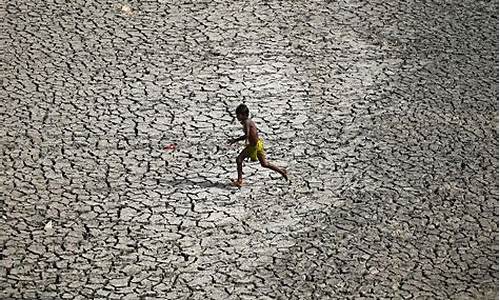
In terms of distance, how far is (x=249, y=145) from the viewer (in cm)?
623

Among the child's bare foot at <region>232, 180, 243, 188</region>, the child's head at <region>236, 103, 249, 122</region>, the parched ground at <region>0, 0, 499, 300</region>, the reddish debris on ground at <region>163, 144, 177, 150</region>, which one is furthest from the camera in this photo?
the reddish debris on ground at <region>163, 144, 177, 150</region>

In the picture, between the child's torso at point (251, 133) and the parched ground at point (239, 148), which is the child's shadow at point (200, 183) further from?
the child's torso at point (251, 133)

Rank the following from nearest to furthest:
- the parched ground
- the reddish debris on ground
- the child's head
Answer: the parched ground
the child's head
the reddish debris on ground

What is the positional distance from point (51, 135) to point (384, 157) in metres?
2.08

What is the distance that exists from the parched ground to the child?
14 centimetres

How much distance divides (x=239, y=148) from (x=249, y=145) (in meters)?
0.50

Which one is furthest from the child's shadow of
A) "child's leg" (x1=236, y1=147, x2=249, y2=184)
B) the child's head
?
the child's head

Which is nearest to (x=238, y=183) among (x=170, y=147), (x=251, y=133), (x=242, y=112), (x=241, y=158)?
(x=241, y=158)

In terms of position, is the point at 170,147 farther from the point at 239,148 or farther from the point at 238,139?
the point at 238,139

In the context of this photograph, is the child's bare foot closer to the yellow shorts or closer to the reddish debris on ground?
the yellow shorts

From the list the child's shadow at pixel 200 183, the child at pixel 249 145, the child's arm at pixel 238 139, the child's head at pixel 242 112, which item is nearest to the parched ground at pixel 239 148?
the child's shadow at pixel 200 183

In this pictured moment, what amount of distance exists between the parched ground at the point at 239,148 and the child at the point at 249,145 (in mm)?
138

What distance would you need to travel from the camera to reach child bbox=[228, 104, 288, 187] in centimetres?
620

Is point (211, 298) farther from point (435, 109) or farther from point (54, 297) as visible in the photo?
point (435, 109)
